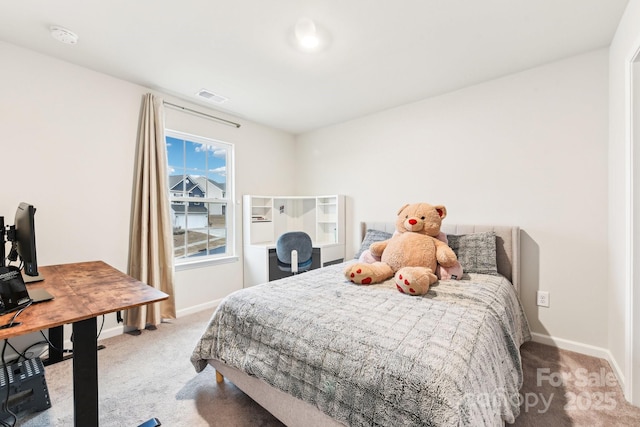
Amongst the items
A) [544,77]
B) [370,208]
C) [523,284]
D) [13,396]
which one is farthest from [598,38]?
[13,396]

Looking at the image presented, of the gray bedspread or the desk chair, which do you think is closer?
the gray bedspread

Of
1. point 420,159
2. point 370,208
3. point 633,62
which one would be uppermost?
point 633,62

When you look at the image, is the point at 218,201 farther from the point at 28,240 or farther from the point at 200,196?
the point at 28,240

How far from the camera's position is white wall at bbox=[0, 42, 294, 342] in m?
2.09

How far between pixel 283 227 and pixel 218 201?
109 cm

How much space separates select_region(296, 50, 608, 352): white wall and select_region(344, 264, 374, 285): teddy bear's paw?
1.35m

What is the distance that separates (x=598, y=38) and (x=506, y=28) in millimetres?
762

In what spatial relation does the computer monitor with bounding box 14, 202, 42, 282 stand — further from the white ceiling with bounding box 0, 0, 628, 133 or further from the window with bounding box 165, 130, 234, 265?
the window with bounding box 165, 130, 234, 265

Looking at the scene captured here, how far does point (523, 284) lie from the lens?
2.46m

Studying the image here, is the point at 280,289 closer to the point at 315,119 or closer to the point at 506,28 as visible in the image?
the point at 506,28

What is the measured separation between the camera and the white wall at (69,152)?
6.86 ft

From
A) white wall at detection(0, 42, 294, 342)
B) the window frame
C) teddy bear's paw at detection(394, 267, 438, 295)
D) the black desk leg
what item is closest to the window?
the window frame

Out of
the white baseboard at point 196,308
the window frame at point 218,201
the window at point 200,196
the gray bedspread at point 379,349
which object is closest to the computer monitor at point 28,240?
the gray bedspread at point 379,349

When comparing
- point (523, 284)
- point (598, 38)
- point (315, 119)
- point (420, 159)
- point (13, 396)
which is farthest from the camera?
point (315, 119)
